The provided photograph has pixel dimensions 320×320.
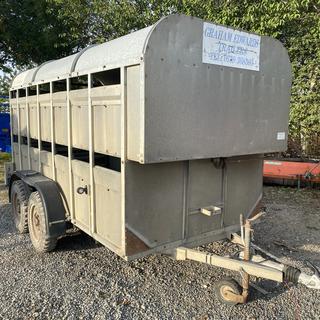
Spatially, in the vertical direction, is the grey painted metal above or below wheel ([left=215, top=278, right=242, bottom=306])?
above

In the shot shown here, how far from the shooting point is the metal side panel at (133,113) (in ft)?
8.70

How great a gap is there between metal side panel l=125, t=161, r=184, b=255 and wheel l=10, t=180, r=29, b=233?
240 cm

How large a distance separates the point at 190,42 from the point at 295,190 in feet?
20.4

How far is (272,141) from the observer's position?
3629 mm

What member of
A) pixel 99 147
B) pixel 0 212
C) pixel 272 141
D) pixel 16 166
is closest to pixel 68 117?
pixel 99 147

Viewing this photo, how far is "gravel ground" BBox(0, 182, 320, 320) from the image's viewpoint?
3.11 meters

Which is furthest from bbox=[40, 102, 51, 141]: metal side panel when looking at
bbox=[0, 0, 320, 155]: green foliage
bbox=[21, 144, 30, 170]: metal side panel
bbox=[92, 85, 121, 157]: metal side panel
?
bbox=[0, 0, 320, 155]: green foliage

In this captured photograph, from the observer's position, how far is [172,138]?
282 cm

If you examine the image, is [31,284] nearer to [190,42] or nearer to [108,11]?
[190,42]

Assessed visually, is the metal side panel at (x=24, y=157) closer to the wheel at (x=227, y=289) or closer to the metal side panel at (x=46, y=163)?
the metal side panel at (x=46, y=163)

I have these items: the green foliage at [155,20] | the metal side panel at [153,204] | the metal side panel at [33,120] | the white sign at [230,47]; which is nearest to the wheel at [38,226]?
the metal side panel at [33,120]

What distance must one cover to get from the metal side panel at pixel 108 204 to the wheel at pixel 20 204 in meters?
1.87

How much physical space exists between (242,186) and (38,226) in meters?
2.65

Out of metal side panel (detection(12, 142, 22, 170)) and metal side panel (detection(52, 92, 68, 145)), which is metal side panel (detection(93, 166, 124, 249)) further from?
metal side panel (detection(12, 142, 22, 170))
